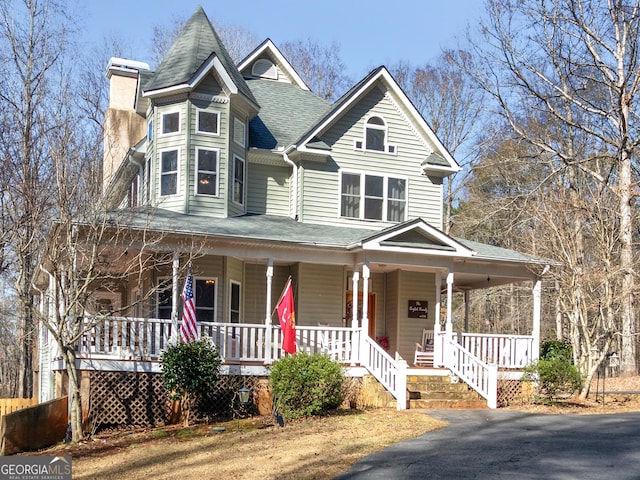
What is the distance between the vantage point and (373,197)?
23094 mm

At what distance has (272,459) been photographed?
40.5 feet

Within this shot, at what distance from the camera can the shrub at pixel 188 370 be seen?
16562 millimetres

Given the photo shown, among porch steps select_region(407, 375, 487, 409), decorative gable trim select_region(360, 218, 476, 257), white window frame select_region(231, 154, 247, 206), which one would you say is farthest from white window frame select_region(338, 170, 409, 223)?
porch steps select_region(407, 375, 487, 409)

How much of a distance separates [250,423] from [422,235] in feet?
21.6

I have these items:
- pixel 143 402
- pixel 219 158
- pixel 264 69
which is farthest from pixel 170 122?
pixel 143 402

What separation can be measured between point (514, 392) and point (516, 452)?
25.2 feet

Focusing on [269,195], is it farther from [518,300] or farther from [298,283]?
[518,300]

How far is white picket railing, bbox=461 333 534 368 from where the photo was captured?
20016 mm

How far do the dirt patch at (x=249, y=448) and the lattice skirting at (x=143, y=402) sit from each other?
1.97ft

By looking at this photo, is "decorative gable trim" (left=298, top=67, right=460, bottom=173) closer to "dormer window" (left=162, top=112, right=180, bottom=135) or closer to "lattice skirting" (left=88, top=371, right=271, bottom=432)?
"dormer window" (left=162, top=112, right=180, bottom=135)

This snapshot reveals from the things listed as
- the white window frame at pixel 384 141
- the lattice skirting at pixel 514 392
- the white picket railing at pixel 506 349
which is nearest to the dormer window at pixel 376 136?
the white window frame at pixel 384 141

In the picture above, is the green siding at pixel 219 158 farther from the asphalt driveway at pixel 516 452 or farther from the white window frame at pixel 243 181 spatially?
the asphalt driveway at pixel 516 452

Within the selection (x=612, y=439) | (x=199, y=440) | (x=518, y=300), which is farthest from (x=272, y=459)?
(x=518, y=300)

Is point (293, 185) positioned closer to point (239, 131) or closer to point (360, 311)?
point (239, 131)
